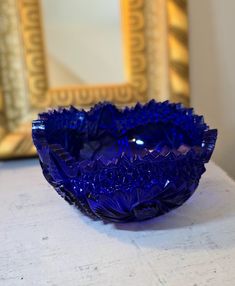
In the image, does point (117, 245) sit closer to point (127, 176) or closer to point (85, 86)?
point (127, 176)

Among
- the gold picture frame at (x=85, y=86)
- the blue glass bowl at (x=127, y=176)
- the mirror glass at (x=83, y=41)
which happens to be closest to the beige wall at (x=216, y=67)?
the gold picture frame at (x=85, y=86)

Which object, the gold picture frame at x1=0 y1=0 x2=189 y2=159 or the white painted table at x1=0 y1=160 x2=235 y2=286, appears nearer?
the white painted table at x1=0 y1=160 x2=235 y2=286

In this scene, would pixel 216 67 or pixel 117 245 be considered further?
pixel 216 67

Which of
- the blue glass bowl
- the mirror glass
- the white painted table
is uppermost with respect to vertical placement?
the mirror glass

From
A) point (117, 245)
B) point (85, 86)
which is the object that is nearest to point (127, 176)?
point (117, 245)

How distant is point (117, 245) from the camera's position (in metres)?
0.41

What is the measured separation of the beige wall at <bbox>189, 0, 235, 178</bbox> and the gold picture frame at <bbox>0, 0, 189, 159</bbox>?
0.04 metres

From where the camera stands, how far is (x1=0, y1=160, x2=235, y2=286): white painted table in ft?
1.16

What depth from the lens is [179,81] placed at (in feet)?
2.40

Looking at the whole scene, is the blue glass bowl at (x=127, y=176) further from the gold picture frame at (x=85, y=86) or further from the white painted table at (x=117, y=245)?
the gold picture frame at (x=85, y=86)

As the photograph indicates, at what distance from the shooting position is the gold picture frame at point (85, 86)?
27.3 inches

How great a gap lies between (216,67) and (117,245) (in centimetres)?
47

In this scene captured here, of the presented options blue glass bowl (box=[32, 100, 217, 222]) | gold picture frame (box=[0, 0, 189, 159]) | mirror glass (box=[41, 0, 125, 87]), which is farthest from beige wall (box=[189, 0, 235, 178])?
blue glass bowl (box=[32, 100, 217, 222])

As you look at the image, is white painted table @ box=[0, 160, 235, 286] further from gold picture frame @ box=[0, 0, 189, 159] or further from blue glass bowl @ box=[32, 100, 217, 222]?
gold picture frame @ box=[0, 0, 189, 159]
